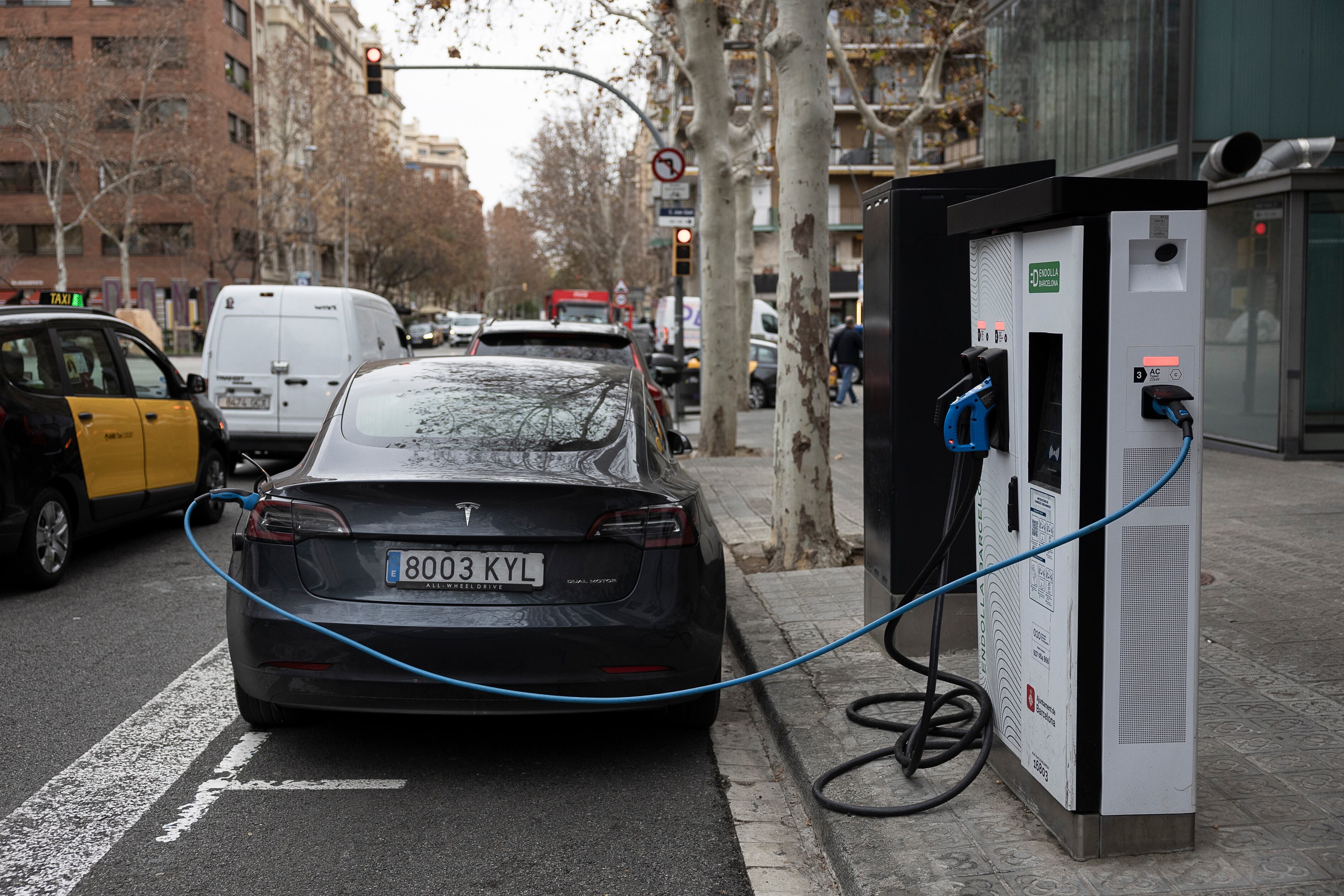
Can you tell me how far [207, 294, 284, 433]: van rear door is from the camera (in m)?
13.9

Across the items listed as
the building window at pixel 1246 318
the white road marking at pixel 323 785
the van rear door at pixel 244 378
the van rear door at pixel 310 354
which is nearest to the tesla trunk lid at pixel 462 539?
the white road marking at pixel 323 785

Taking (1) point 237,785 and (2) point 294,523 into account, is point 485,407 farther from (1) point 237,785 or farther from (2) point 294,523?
(1) point 237,785

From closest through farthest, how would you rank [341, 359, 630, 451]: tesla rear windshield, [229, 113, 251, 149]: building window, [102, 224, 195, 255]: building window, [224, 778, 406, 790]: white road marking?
[224, 778, 406, 790]: white road marking < [341, 359, 630, 451]: tesla rear windshield < [102, 224, 195, 255]: building window < [229, 113, 251, 149]: building window

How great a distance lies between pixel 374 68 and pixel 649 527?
764 inches

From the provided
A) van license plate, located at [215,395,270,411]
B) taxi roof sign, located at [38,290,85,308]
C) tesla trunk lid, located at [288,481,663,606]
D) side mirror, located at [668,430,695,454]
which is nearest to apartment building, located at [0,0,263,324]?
taxi roof sign, located at [38,290,85,308]

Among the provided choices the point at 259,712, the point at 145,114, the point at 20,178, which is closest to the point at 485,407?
the point at 259,712

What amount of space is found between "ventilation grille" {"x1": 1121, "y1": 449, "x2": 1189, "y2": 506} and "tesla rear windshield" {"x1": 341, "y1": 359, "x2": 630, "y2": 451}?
7.13 ft

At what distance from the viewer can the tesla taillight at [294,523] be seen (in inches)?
173

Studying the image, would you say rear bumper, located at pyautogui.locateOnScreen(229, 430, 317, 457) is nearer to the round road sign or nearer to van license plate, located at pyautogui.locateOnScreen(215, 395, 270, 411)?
van license plate, located at pyautogui.locateOnScreen(215, 395, 270, 411)

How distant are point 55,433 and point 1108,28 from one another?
44.5ft

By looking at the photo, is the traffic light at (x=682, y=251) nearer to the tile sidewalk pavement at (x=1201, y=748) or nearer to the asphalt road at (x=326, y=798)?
the tile sidewalk pavement at (x=1201, y=748)

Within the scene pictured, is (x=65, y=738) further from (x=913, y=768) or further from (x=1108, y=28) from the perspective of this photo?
(x=1108, y=28)

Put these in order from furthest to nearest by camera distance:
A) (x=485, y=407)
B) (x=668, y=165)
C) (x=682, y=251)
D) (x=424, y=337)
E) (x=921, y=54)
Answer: (x=424, y=337) → (x=921, y=54) → (x=682, y=251) → (x=668, y=165) → (x=485, y=407)

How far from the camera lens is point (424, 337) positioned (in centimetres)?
4931
